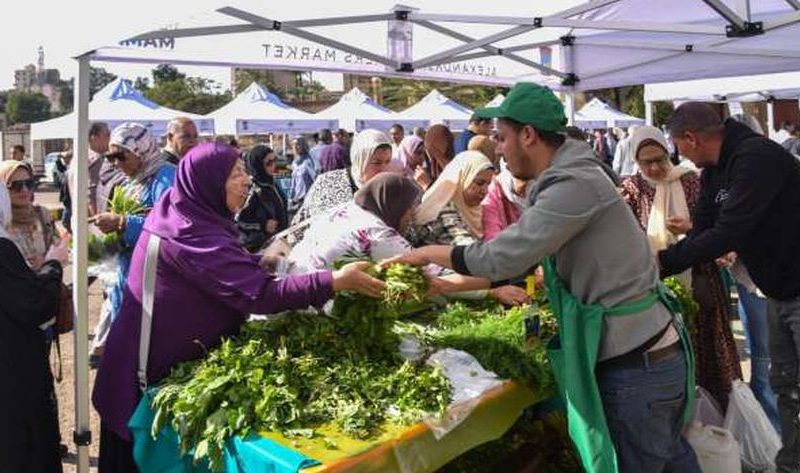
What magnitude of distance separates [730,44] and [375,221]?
11.9ft

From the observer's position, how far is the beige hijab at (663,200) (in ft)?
14.8

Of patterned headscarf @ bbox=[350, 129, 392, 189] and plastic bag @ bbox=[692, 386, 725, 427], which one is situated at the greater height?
patterned headscarf @ bbox=[350, 129, 392, 189]

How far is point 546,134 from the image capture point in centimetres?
254

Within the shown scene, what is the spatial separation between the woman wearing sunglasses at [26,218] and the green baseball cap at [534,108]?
271 cm

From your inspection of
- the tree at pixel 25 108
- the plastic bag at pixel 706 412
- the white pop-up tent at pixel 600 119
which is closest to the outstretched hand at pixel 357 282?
the plastic bag at pixel 706 412

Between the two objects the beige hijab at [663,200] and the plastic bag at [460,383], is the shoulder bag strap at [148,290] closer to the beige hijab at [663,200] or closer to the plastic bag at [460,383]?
the plastic bag at [460,383]

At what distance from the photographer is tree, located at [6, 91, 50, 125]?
8444 centimetres

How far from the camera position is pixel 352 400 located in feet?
7.97

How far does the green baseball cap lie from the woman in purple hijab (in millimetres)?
762

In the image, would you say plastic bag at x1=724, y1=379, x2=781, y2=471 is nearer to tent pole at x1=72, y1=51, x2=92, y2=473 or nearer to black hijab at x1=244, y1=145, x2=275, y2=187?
tent pole at x1=72, y1=51, x2=92, y2=473

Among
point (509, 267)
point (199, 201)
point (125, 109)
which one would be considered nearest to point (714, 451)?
point (509, 267)

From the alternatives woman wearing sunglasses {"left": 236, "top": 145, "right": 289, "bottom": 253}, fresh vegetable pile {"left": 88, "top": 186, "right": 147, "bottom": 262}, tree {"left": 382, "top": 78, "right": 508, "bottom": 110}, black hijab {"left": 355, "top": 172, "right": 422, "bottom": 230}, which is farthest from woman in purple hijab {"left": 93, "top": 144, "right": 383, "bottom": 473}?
tree {"left": 382, "top": 78, "right": 508, "bottom": 110}

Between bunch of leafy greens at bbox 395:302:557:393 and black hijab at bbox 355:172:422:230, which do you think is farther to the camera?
black hijab at bbox 355:172:422:230

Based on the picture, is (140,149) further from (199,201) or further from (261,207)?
(199,201)
